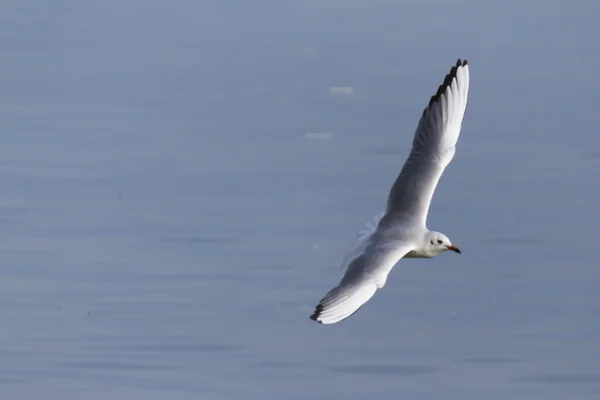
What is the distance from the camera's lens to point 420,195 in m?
12.3

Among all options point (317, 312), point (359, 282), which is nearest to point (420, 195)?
point (359, 282)

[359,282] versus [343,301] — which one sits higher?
[359,282]

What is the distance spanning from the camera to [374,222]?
1244cm

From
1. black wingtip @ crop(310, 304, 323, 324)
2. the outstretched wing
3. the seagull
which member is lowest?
black wingtip @ crop(310, 304, 323, 324)

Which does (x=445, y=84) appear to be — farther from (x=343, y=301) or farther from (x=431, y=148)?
(x=343, y=301)

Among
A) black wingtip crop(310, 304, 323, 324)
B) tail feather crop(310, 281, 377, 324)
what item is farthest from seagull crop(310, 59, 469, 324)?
black wingtip crop(310, 304, 323, 324)

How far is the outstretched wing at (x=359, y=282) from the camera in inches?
420

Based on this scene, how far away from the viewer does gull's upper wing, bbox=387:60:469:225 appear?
12.4 m

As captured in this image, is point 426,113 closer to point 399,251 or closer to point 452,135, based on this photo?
point 452,135

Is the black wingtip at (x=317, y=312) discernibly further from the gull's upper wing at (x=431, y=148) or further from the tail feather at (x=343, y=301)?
the gull's upper wing at (x=431, y=148)

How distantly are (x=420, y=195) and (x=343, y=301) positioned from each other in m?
1.79

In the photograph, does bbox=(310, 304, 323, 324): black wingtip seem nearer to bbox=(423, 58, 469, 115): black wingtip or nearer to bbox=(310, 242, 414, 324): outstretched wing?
bbox=(310, 242, 414, 324): outstretched wing

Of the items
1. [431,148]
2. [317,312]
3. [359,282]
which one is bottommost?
[317,312]

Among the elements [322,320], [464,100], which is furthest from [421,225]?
[322,320]
